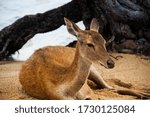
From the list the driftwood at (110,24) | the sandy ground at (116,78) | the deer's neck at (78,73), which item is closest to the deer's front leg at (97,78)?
the sandy ground at (116,78)

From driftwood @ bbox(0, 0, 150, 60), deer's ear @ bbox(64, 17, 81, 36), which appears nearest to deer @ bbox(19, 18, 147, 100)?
deer's ear @ bbox(64, 17, 81, 36)

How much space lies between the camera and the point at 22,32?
2803 mm

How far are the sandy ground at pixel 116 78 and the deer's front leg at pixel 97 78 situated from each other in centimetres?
3

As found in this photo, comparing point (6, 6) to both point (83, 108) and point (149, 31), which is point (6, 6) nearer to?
A: point (83, 108)

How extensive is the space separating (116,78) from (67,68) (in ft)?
1.16

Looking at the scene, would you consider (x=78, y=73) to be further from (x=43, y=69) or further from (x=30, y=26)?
(x=30, y=26)

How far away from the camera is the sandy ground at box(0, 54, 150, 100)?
2210 mm

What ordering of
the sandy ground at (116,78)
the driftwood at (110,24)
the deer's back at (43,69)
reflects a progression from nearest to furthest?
the deer's back at (43,69) → the sandy ground at (116,78) → the driftwood at (110,24)

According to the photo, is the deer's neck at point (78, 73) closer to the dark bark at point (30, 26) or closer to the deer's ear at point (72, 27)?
the deer's ear at point (72, 27)

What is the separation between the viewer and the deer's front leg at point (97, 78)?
7.57 ft

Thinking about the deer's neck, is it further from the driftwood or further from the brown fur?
the driftwood

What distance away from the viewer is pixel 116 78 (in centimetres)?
239

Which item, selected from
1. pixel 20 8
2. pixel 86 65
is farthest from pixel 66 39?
pixel 86 65

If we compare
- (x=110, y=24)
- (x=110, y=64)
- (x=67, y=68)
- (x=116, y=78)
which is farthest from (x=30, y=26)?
(x=110, y=64)
